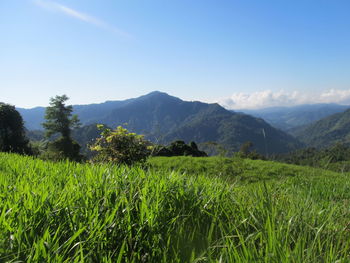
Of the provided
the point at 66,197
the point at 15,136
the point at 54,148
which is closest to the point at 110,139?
the point at 66,197

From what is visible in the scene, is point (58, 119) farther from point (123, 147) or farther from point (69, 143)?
point (123, 147)

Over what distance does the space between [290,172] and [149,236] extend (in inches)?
602

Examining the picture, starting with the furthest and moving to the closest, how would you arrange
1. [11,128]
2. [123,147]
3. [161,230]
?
1. [11,128]
2. [123,147]
3. [161,230]

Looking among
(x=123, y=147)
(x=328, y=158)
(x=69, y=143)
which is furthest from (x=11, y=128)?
(x=328, y=158)

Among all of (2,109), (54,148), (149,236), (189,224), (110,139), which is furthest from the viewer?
(54,148)

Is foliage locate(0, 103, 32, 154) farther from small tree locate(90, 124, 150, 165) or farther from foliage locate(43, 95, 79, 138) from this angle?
small tree locate(90, 124, 150, 165)

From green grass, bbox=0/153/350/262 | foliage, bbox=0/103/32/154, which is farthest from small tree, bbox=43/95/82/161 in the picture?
green grass, bbox=0/153/350/262

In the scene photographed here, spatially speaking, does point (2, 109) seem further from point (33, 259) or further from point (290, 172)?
point (33, 259)

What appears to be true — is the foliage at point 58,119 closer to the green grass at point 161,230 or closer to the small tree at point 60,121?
the small tree at point 60,121

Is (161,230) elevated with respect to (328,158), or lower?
lower

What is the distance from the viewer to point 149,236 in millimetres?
1764

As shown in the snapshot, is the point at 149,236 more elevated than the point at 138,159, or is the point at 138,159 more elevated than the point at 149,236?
the point at 149,236

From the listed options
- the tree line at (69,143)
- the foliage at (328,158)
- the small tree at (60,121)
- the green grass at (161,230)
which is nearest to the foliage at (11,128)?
the tree line at (69,143)

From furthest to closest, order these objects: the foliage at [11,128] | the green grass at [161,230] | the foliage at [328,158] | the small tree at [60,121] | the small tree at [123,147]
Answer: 1. the small tree at [60,121]
2. the foliage at [11,128]
3. the small tree at [123,147]
4. the foliage at [328,158]
5. the green grass at [161,230]
